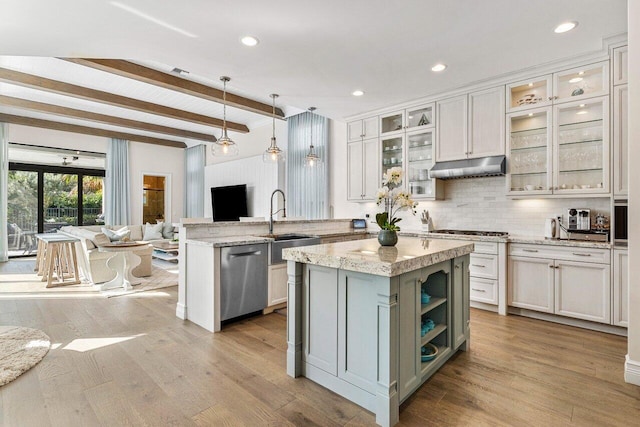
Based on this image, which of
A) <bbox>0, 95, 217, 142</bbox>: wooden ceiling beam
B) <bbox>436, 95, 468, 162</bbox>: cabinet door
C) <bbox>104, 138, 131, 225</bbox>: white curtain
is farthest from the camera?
<bbox>104, 138, 131, 225</bbox>: white curtain

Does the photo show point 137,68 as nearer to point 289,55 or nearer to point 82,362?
point 289,55

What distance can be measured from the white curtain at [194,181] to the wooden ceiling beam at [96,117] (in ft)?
3.13

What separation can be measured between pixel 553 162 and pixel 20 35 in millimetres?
5568

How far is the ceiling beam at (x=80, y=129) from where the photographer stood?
730 centimetres

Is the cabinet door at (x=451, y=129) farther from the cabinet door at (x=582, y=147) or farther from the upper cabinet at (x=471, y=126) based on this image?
the cabinet door at (x=582, y=147)

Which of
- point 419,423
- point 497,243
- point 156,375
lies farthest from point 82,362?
point 497,243

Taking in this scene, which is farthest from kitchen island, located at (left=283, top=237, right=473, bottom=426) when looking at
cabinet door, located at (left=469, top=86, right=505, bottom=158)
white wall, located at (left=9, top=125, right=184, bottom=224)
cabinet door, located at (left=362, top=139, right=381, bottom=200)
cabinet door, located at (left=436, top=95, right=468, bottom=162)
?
white wall, located at (left=9, top=125, right=184, bottom=224)

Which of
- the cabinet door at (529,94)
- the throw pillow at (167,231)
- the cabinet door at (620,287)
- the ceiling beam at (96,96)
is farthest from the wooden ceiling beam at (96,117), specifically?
the cabinet door at (620,287)

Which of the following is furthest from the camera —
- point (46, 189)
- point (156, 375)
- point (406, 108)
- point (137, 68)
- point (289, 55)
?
point (46, 189)

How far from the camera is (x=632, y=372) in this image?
7.36 feet

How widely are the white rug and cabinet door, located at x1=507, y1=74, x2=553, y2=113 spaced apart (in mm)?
5522

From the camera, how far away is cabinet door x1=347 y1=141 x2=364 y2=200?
5.40 metres

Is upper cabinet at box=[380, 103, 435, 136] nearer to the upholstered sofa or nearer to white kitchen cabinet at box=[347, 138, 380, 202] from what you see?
white kitchen cabinet at box=[347, 138, 380, 202]

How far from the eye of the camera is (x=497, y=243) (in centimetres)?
371
